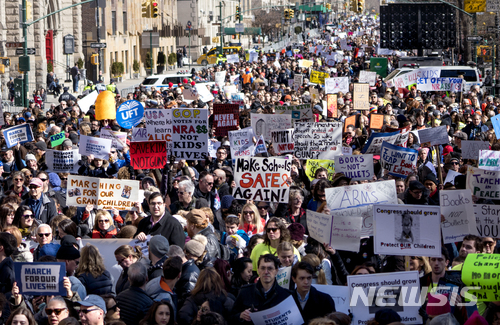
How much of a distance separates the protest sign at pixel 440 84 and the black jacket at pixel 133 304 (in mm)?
16459

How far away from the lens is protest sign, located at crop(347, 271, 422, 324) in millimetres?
5836

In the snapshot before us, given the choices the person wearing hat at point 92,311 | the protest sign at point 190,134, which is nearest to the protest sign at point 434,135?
the protest sign at point 190,134

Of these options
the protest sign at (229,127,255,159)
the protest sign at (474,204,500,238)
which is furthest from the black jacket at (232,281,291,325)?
the protest sign at (229,127,255,159)

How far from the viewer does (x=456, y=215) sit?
→ 791 centimetres

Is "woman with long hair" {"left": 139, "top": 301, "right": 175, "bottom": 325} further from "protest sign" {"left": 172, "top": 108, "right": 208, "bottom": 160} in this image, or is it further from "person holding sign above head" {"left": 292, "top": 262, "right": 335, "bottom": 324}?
"protest sign" {"left": 172, "top": 108, "right": 208, "bottom": 160}

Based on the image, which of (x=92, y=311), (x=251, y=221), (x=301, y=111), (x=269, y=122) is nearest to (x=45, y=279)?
(x=92, y=311)

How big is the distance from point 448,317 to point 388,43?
34.2 meters

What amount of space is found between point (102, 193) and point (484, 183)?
4577 mm

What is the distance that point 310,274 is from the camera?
604cm

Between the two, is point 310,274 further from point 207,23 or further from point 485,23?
point 207,23

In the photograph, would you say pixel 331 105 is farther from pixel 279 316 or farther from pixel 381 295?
pixel 279 316

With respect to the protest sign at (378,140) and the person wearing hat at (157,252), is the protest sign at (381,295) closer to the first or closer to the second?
the person wearing hat at (157,252)

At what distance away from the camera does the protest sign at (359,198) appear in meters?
8.28

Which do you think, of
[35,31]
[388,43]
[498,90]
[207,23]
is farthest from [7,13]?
[207,23]
